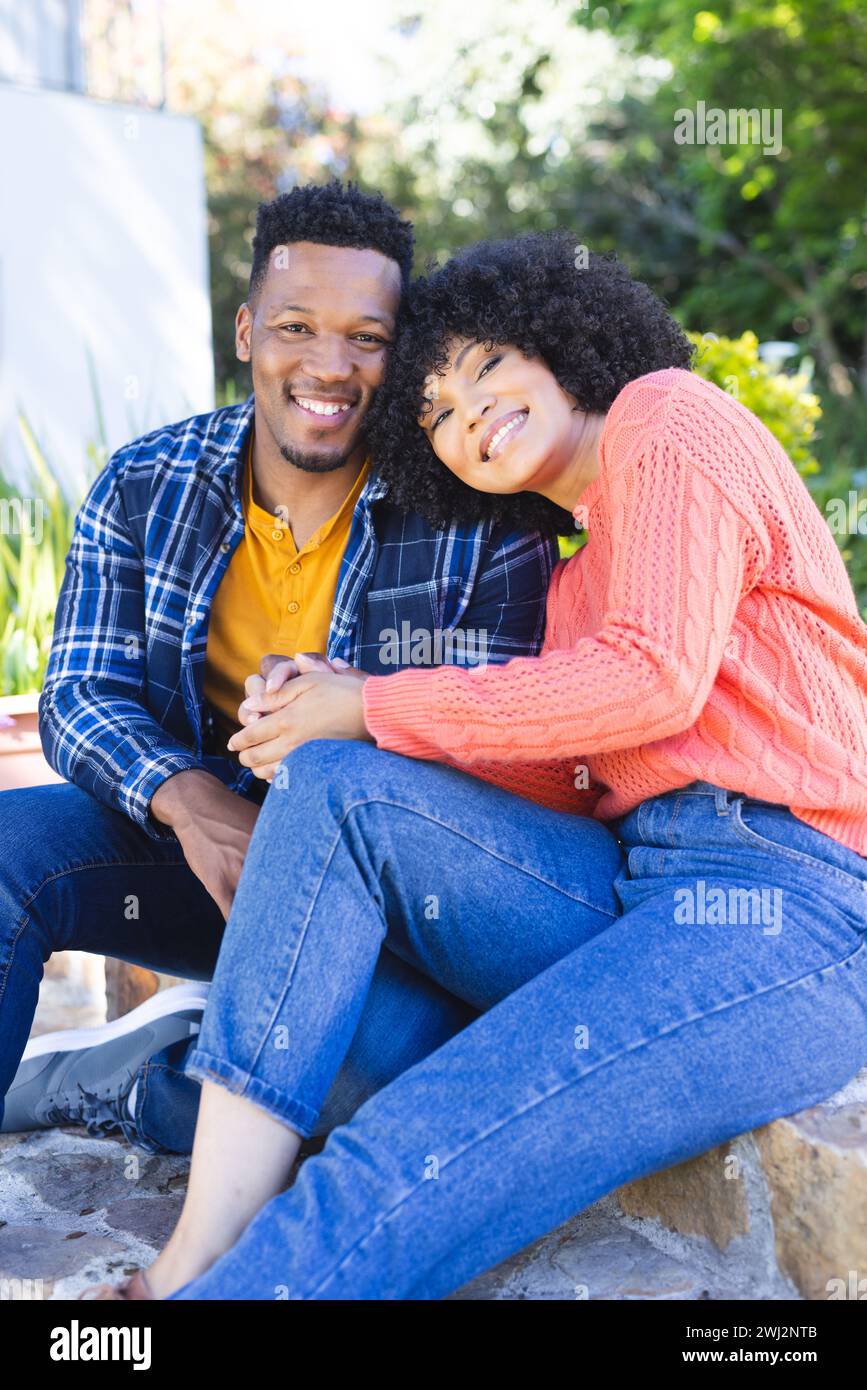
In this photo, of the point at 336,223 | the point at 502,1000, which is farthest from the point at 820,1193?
the point at 336,223

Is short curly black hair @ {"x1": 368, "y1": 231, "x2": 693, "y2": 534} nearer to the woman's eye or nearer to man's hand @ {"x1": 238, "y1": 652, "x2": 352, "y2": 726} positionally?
the woman's eye

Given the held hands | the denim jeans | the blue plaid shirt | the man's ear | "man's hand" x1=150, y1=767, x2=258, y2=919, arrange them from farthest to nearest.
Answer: the man's ear < the blue plaid shirt < "man's hand" x1=150, y1=767, x2=258, y2=919 < the held hands < the denim jeans

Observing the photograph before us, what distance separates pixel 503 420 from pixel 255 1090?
1.07 m

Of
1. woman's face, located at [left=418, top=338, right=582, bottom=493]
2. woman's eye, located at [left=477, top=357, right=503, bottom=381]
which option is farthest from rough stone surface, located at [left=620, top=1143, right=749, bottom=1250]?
woman's eye, located at [left=477, top=357, right=503, bottom=381]

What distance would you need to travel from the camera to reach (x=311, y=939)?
5.49ft

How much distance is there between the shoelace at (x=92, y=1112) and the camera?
2.37m

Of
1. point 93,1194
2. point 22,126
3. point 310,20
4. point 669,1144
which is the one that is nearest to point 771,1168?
point 669,1144

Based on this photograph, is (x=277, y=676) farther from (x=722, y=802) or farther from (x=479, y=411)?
(x=722, y=802)

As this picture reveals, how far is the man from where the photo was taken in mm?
2244

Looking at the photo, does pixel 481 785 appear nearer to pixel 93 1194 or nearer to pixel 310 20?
pixel 93 1194

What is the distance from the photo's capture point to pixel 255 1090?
5.35ft

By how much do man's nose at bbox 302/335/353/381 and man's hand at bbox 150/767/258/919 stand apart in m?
0.75

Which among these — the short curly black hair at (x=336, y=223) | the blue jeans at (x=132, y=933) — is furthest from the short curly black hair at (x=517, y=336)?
the blue jeans at (x=132, y=933)

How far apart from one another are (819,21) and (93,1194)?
23.9 ft
